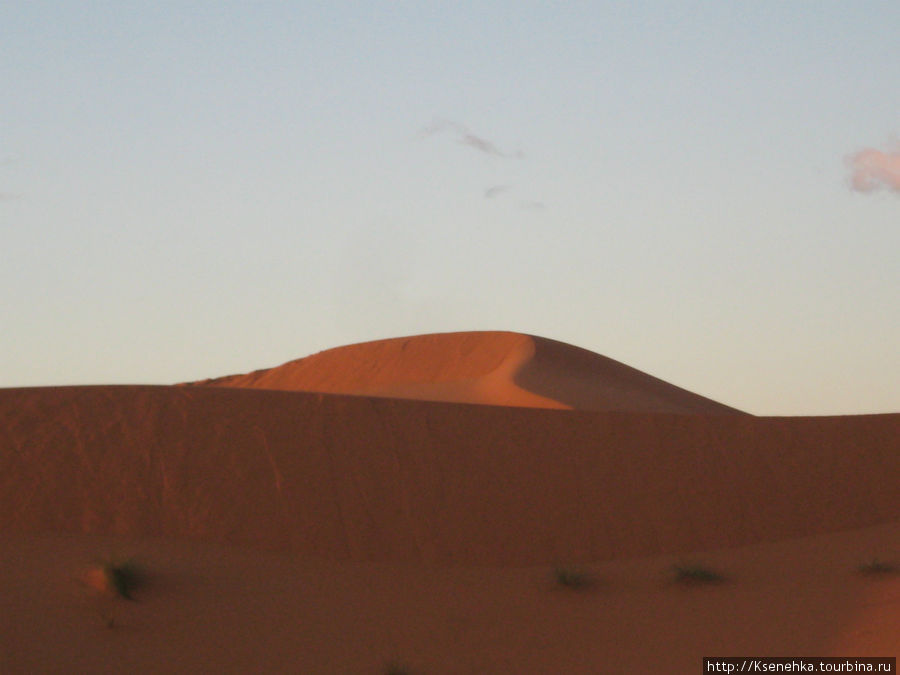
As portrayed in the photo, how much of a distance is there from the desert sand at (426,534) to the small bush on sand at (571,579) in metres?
0.06

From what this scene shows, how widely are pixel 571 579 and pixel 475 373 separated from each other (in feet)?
117

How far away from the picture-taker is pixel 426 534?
1681cm

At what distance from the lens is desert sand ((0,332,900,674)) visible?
12.7m

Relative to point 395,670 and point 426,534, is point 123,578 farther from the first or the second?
point 426,534

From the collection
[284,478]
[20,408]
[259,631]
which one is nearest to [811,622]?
[259,631]

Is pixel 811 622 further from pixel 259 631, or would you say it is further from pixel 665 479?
pixel 259 631

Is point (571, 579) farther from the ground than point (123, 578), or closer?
farther from the ground

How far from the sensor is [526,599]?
14914 millimetres

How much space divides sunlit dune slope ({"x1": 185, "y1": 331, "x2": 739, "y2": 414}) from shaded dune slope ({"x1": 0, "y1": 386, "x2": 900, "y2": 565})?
24.9 meters

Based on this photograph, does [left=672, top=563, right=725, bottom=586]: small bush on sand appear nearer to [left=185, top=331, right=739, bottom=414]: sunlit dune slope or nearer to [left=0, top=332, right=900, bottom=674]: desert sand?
[left=0, top=332, right=900, bottom=674]: desert sand

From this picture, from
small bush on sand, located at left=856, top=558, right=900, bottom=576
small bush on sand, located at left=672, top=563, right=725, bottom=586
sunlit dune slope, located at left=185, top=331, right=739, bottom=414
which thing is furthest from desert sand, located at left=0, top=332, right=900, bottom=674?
sunlit dune slope, located at left=185, top=331, right=739, bottom=414

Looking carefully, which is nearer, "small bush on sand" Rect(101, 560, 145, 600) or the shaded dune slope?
"small bush on sand" Rect(101, 560, 145, 600)

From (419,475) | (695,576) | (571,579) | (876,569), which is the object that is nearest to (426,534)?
(419,475)

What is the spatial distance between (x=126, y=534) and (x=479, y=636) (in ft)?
17.9
